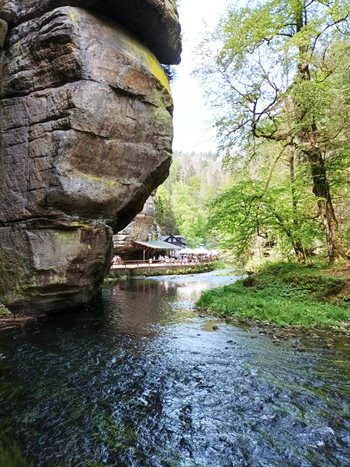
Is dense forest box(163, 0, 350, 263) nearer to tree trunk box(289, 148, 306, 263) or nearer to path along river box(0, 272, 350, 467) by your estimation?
tree trunk box(289, 148, 306, 263)

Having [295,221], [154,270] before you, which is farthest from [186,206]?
[295,221]

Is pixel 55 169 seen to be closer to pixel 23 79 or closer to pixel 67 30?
pixel 23 79

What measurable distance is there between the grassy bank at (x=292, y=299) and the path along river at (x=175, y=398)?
5.12ft

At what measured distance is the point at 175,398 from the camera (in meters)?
5.84

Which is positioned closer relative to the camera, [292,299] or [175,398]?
[175,398]

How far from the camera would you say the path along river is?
169 inches

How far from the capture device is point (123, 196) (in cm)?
1195

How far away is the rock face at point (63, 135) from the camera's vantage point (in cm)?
1021

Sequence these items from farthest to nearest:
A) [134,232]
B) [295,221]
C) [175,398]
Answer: [134,232], [295,221], [175,398]

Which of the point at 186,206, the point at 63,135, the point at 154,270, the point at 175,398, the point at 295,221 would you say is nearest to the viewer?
the point at 175,398

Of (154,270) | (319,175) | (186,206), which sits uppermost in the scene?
(186,206)

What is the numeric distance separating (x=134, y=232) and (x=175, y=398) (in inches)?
1231

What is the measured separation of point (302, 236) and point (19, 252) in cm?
1256

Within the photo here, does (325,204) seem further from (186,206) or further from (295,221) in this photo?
(186,206)
